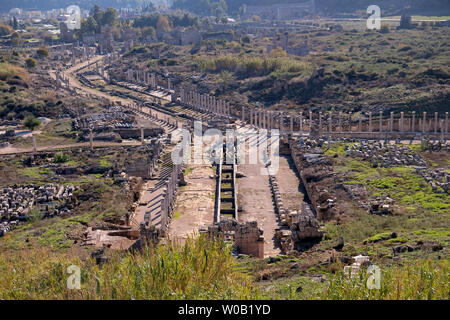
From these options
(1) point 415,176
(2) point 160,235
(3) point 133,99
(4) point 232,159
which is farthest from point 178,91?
(2) point 160,235

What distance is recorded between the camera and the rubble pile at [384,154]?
38844 mm

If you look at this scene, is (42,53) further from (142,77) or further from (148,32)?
(148,32)

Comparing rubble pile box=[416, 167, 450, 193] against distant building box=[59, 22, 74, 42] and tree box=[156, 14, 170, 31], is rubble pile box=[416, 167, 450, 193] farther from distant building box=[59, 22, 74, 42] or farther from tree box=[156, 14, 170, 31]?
tree box=[156, 14, 170, 31]

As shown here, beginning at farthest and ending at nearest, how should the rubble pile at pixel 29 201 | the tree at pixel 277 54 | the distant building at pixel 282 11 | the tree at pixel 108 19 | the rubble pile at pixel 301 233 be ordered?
1. the distant building at pixel 282 11
2. the tree at pixel 108 19
3. the tree at pixel 277 54
4. the rubble pile at pixel 29 201
5. the rubble pile at pixel 301 233

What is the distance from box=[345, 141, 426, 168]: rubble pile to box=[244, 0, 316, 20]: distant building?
5499 inches

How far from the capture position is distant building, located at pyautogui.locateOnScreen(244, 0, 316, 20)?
590 feet

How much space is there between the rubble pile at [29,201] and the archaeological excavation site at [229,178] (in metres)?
0.11

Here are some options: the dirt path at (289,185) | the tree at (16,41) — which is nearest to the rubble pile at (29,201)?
the dirt path at (289,185)

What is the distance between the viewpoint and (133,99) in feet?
241

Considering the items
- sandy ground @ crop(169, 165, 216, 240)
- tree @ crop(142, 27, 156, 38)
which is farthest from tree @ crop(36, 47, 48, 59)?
sandy ground @ crop(169, 165, 216, 240)

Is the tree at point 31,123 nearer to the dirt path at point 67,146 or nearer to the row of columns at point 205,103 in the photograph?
the dirt path at point 67,146

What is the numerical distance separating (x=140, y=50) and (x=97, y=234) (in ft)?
285
